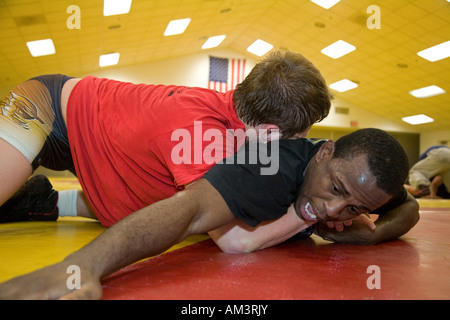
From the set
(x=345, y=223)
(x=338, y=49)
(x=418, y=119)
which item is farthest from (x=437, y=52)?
(x=345, y=223)

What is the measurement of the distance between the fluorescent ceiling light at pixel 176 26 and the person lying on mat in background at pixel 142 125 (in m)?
8.87

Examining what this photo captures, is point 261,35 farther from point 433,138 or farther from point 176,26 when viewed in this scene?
point 433,138

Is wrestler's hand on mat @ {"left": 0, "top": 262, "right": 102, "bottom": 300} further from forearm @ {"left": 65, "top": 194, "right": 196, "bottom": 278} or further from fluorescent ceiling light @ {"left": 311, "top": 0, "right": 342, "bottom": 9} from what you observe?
fluorescent ceiling light @ {"left": 311, "top": 0, "right": 342, "bottom": 9}

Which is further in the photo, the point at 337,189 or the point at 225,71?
the point at 225,71

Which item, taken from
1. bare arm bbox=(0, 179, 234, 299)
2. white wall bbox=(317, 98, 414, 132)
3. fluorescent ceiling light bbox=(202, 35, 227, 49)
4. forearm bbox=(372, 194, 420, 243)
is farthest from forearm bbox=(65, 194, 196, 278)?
white wall bbox=(317, 98, 414, 132)

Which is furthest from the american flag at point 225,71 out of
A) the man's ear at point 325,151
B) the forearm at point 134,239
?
the forearm at point 134,239

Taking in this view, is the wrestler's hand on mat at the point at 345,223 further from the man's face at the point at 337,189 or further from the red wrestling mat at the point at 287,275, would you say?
the man's face at the point at 337,189

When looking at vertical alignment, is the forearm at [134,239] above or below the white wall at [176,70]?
below

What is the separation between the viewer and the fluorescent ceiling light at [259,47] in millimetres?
13336

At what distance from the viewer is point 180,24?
1048 cm

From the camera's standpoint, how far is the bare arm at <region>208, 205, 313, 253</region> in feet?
4.85

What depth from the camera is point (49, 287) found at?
80 cm

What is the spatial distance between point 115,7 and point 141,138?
24.7 feet
